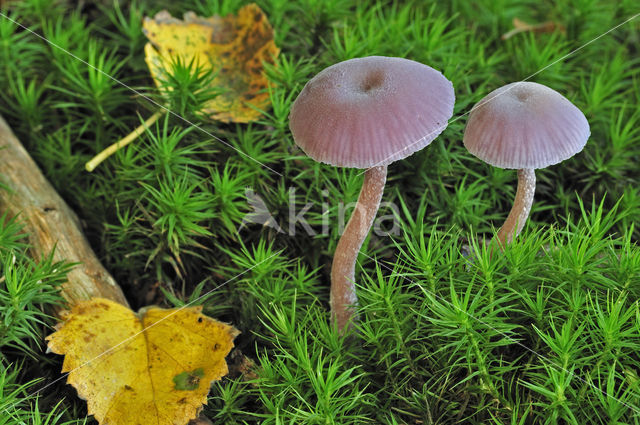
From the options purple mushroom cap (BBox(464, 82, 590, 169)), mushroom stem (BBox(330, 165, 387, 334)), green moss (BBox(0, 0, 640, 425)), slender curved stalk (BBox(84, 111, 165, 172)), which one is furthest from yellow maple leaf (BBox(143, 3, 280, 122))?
purple mushroom cap (BBox(464, 82, 590, 169))

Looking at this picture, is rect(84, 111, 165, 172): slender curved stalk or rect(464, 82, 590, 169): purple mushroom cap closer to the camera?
rect(464, 82, 590, 169): purple mushroom cap

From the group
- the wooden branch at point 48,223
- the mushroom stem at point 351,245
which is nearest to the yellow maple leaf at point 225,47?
the wooden branch at point 48,223

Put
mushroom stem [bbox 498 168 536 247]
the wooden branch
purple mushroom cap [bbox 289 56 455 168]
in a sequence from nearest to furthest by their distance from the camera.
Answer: purple mushroom cap [bbox 289 56 455 168]
mushroom stem [bbox 498 168 536 247]
the wooden branch

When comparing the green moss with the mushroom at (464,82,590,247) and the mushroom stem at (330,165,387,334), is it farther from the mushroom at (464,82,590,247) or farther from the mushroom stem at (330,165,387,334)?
the mushroom at (464,82,590,247)

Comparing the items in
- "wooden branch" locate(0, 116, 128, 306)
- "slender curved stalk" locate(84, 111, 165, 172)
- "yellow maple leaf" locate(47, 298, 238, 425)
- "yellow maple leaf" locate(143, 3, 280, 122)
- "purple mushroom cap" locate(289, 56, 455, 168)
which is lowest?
"yellow maple leaf" locate(47, 298, 238, 425)

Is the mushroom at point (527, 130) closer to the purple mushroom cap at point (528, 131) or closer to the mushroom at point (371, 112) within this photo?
the purple mushroom cap at point (528, 131)

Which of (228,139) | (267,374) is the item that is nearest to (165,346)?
(267,374)
